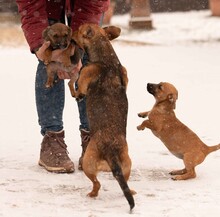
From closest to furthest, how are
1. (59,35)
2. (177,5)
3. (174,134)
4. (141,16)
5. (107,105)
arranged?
1. (107,105)
2. (59,35)
3. (174,134)
4. (141,16)
5. (177,5)

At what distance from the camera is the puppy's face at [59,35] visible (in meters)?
5.22

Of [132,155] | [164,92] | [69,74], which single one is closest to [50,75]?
[69,74]

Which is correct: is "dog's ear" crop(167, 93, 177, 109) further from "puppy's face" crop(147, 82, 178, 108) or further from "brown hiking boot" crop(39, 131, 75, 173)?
"brown hiking boot" crop(39, 131, 75, 173)

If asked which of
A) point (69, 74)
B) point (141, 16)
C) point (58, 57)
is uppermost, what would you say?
point (58, 57)

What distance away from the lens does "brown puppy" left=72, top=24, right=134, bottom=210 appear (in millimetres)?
4809

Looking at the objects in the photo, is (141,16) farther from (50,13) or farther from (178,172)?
(178,172)

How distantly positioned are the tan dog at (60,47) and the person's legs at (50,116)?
0.73 feet

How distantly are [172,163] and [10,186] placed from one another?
56.0 inches

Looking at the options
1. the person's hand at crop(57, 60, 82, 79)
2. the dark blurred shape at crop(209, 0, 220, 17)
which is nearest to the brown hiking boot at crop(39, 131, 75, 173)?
the person's hand at crop(57, 60, 82, 79)

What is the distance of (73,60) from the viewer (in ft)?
17.7

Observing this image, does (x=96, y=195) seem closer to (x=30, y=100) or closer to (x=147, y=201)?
(x=147, y=201)

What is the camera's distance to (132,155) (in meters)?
6.16

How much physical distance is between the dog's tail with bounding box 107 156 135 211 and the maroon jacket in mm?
1293

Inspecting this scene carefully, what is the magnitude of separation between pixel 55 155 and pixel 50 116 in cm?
33
